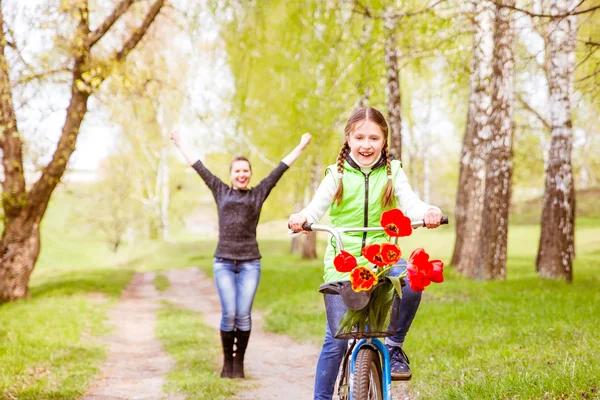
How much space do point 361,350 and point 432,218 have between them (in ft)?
2.74

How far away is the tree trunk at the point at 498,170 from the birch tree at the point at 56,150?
6718 millimetres

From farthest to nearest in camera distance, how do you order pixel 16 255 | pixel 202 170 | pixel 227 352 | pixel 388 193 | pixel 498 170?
pixel 16 255 < pixel 498 170 < pixel 227 352 < pixel 202 170 < pixel 388 193

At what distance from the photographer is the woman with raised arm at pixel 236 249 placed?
657 cm

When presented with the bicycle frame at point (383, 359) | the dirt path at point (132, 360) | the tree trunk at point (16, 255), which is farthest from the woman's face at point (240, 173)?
the tree trunk at point (16, 255)

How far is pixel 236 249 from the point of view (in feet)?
21.5

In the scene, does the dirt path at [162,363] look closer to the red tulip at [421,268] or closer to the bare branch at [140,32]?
the red tulip at [421,268]

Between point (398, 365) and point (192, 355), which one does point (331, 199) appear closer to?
point (398, 365)

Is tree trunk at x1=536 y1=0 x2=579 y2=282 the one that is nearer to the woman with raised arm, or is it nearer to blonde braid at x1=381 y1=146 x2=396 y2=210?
the woman with raised arm

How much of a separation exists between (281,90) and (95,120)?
876 centimetres

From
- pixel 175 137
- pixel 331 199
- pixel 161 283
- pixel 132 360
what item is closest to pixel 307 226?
pixel 331 199

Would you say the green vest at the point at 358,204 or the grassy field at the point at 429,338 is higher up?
the green vest at the point at 358,204

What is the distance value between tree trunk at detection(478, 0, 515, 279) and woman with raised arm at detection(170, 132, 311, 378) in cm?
682

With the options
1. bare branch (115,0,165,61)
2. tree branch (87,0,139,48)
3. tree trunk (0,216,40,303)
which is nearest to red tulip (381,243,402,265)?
bare branch (115,0,165,61)

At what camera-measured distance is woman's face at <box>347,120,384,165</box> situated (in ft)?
12.6
